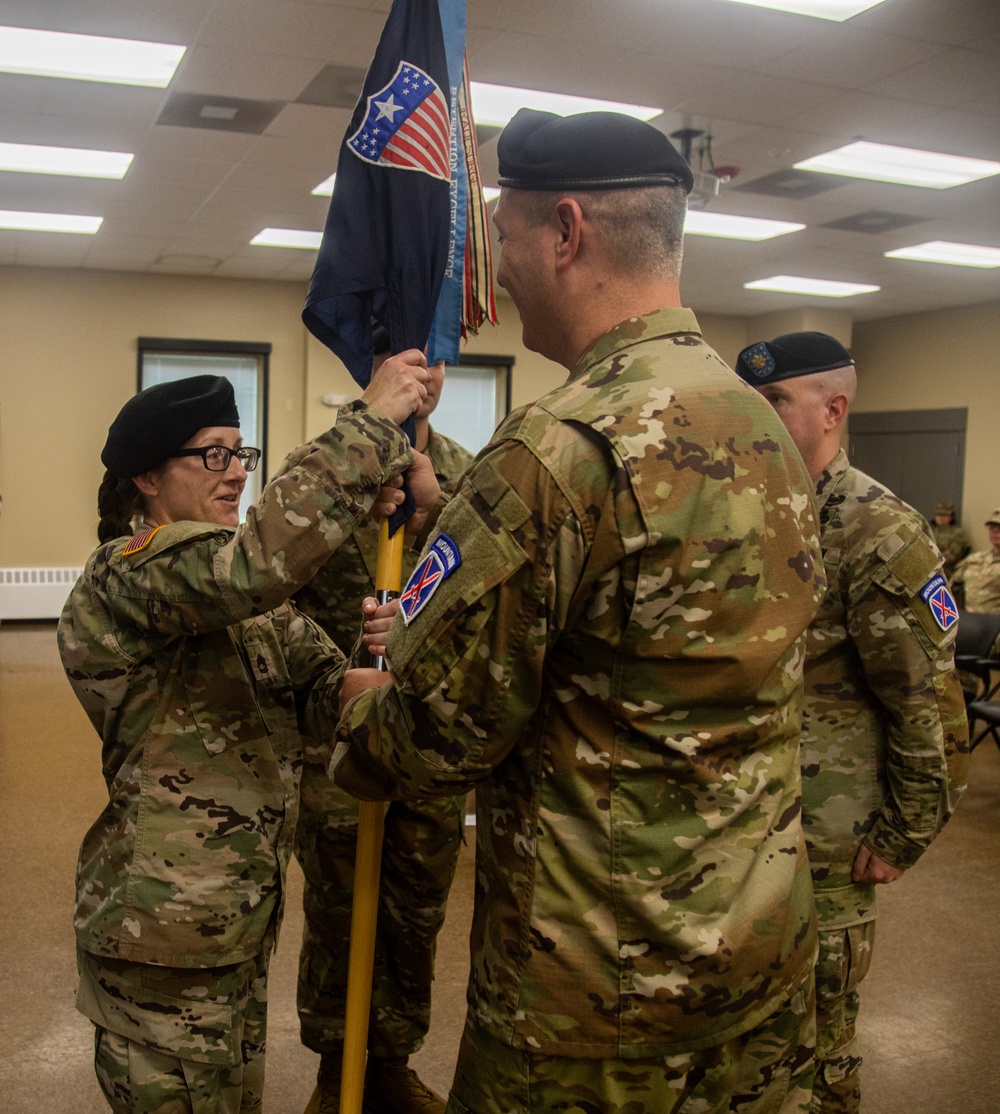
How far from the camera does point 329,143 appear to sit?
22.4 ft

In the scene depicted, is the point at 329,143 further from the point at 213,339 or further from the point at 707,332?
the point at 707,332

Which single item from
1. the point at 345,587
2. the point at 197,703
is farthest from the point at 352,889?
the point at 197,703

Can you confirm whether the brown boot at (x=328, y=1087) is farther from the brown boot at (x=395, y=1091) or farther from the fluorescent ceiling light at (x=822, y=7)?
the fluorescent ceiling light at (x=822, y=7)

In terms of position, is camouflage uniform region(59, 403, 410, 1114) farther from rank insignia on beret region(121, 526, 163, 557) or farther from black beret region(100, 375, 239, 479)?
black beret region(100, 375, 239, 479)

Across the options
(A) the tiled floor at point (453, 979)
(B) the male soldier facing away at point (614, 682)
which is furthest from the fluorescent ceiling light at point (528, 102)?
(B) the male soldier facing away at point (614, 682)

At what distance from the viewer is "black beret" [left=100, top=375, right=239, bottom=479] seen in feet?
5.93

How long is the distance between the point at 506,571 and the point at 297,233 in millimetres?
8951

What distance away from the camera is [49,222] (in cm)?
909

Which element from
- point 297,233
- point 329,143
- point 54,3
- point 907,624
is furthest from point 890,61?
point 297,233

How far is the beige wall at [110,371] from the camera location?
36.1ft

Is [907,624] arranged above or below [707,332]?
below

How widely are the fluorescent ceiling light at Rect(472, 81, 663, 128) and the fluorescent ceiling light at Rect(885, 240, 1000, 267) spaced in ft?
13.8

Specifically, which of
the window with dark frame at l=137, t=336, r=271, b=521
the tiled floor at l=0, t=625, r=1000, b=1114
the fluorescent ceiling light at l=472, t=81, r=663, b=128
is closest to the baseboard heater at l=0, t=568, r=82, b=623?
the window with dark frame at l=137, t=336, r=271, b=521

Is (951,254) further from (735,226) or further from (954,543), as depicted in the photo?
(954,543)
